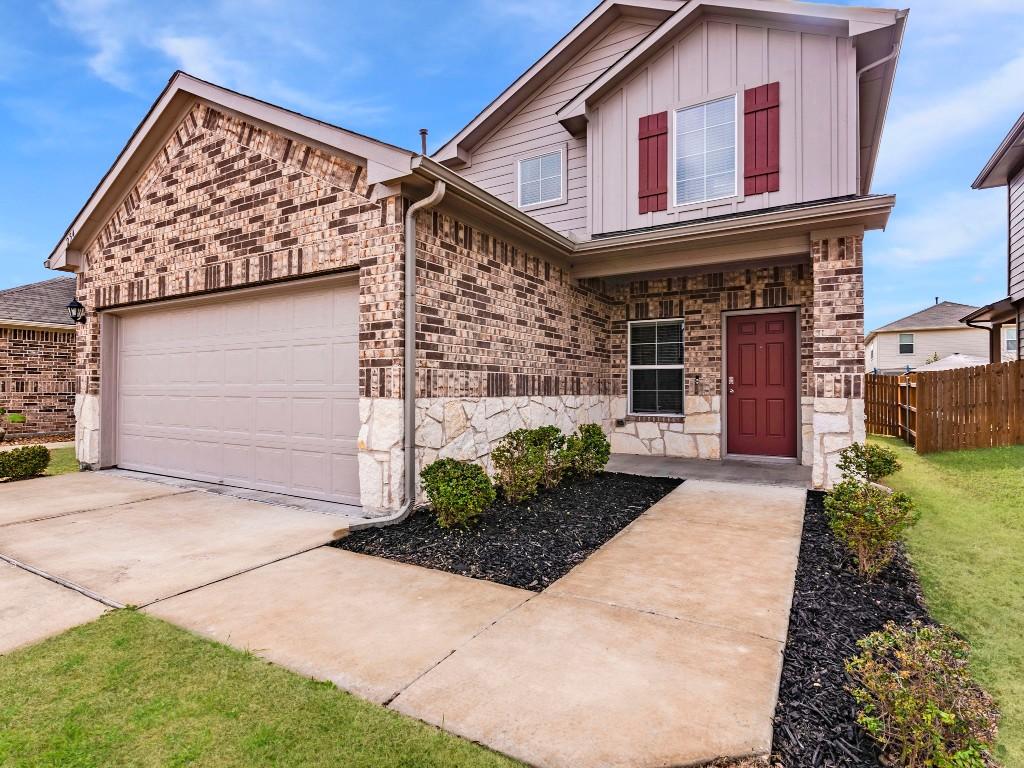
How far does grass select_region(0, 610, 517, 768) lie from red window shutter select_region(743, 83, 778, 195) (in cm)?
791

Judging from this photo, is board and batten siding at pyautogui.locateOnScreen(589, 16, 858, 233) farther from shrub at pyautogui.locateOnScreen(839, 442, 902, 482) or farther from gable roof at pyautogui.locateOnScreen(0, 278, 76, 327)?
gable roof at pyautogui.locateOnScreen(0, 278, 76, 327)

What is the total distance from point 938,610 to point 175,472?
8649mm

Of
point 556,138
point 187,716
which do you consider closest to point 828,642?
point 187,716

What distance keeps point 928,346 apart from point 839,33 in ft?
87.7

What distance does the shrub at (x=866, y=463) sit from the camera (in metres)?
5.59

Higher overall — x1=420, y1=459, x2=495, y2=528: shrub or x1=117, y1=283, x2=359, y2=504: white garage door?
x1=117, y1=283, x2=359, y2=504: white garage door

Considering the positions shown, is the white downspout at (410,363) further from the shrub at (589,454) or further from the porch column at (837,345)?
the porch column at (837,345)

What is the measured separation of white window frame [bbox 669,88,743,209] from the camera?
7684mm

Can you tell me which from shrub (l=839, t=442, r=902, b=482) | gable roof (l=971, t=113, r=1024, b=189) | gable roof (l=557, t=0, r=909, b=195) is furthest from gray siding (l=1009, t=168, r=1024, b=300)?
shrub (l=839, t=442, r=902, b=482)

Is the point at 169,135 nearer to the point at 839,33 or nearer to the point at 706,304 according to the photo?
the point at 706,304

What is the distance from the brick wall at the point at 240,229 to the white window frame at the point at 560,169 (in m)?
4.89

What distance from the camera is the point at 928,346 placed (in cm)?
2742

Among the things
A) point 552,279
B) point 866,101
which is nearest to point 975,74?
point 866,101

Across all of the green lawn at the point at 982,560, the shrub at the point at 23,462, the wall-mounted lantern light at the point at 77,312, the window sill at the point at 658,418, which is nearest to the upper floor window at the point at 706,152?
the window sill at the point at 658,418
